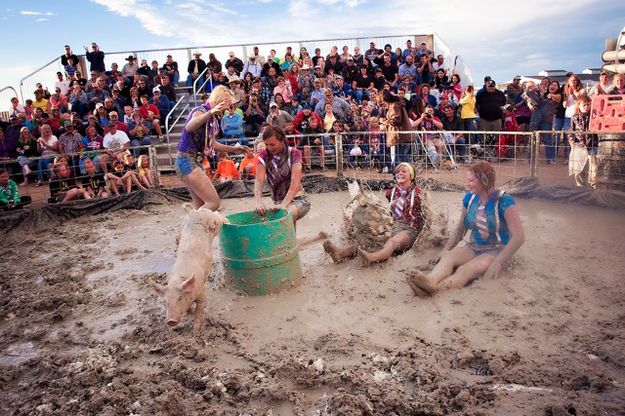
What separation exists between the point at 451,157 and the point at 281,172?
5.87 m

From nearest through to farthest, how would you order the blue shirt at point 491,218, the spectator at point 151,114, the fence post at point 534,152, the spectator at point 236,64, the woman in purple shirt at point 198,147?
the blue shirt at point 491,218
the woman in purple shirt at point 198,147
the fence post at point 534,152
the spectator at point 151,114
the spectator at point 236,64

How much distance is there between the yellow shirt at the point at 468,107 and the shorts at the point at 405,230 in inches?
344

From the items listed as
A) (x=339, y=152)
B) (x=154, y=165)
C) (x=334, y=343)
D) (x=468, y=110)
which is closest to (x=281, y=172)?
(x=334, y=343)

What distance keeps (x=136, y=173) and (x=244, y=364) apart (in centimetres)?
861

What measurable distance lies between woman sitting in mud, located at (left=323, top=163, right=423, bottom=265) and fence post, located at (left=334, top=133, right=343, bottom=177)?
5.32 metres

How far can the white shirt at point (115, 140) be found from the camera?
12805mm

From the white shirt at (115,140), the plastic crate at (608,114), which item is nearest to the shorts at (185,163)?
the plastic crate at (608,114)

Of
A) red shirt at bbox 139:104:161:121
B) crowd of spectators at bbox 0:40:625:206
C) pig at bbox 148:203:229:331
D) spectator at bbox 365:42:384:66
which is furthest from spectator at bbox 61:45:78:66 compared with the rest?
pig at bbox 148:203:229:331

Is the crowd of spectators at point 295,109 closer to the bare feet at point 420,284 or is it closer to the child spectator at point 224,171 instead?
the child spectator at point 224,171

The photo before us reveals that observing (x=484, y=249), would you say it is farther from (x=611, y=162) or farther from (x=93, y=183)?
(x=93, y=183)

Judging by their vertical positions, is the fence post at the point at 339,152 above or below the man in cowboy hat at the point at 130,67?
below

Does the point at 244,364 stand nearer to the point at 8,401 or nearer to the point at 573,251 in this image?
the point at 8,401

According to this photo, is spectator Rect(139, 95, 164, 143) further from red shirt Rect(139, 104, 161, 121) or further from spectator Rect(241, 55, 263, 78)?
spectator Rect(241, 55, 263, 78)

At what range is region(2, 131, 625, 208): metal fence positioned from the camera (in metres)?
8.58
